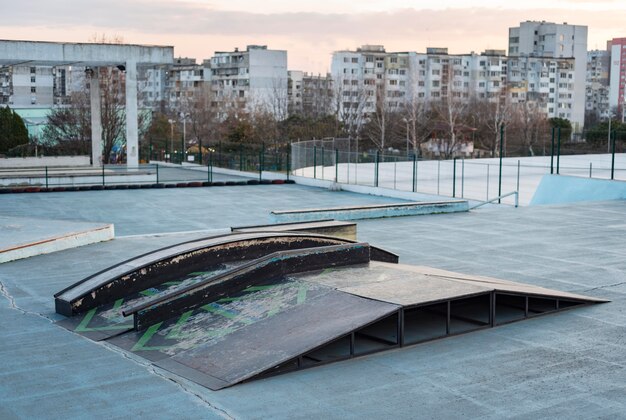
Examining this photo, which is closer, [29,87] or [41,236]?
[41,236]

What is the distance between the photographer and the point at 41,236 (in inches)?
715

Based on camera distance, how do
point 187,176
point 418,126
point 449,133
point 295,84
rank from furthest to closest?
point 295,84 < point 418,126 < point 449,133 < point 187,176

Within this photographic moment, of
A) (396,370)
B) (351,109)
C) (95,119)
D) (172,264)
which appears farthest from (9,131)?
(396,370)

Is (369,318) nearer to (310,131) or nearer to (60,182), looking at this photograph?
(60,182)

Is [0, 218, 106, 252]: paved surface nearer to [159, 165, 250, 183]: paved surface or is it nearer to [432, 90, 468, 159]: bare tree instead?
[159, 165, 250, 183]: paved surface

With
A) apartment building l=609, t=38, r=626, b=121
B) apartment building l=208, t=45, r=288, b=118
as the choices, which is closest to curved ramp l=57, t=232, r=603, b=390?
apartment building l=208, t=45, r=288, b=118

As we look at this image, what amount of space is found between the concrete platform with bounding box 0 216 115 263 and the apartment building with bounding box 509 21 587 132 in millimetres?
118715

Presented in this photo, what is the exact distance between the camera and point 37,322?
1177 cm

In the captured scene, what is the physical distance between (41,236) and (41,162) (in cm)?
2869

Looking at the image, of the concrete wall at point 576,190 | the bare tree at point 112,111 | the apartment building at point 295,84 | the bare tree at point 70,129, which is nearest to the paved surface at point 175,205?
the concrete wall at point 576,190

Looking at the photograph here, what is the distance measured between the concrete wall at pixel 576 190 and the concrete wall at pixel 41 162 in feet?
89.9

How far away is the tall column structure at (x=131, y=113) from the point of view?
4134 cm

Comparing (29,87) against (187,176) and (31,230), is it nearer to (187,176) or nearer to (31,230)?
(187,176)

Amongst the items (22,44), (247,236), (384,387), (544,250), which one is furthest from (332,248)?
(22,44)
